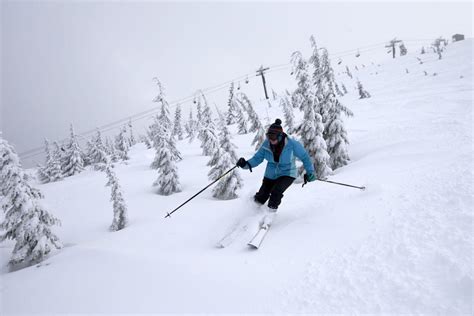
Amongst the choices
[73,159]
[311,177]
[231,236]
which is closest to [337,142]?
[311,177]

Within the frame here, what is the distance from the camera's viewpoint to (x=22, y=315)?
555 centimetres

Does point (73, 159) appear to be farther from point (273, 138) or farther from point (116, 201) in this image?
point (273, 138)

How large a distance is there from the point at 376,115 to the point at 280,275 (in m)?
24.5

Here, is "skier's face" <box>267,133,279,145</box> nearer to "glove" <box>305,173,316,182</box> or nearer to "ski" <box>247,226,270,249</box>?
"glove" <box>305,173,316,182</box>

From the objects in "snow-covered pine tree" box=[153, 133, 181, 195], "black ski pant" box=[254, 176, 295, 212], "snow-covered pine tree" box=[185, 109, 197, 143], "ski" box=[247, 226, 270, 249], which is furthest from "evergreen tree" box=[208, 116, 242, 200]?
"snow-covered pine tree" box=[185, 109, 197, 143]

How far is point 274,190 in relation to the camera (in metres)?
6.72

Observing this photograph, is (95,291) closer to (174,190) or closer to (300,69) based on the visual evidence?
(300,69)

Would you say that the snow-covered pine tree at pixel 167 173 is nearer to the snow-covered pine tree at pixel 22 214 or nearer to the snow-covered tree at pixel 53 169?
the snow-covered pine tree at pixel 22 214

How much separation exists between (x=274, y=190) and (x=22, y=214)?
13.8 meters

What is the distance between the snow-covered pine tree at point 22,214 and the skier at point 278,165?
12.9 meters

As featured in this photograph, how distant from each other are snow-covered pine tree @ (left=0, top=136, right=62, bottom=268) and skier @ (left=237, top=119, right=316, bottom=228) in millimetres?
12921

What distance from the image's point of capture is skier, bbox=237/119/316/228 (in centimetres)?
667

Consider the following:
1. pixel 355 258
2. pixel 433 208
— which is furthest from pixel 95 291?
pixel 433 208

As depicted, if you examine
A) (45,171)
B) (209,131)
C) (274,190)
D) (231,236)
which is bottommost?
(45,171)
